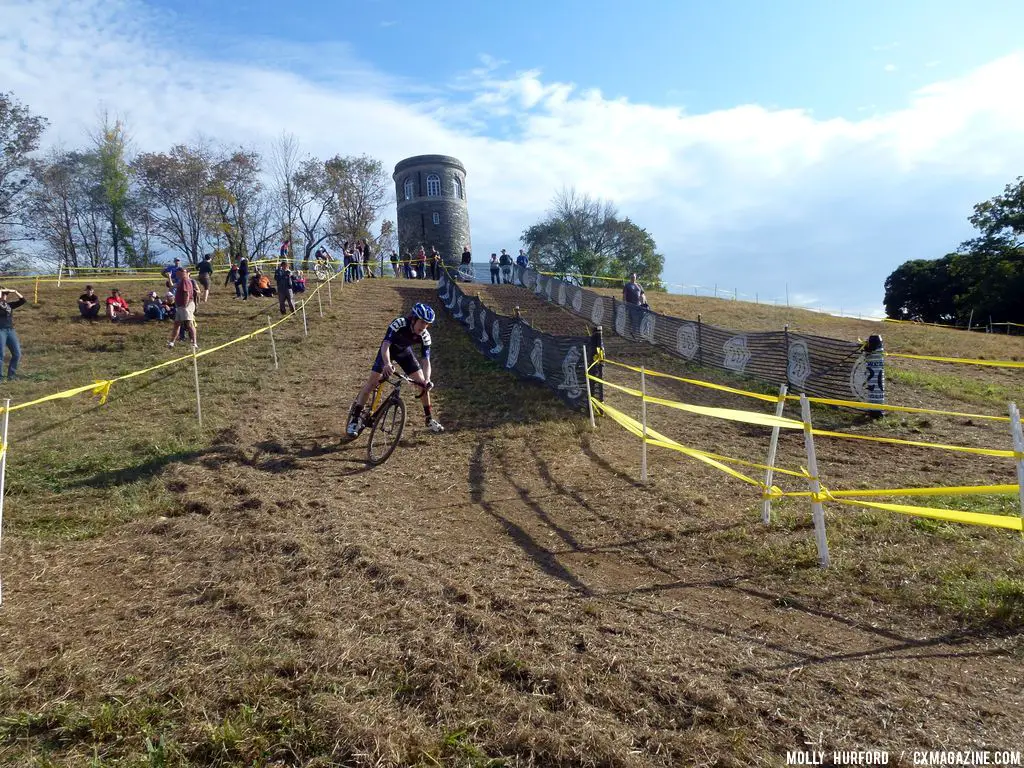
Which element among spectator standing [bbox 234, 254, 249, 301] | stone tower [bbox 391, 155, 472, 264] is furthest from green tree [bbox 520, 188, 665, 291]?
spectator standing [bbox 234, 254, 249, 301]

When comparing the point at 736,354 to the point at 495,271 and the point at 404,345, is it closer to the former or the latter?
the point at 404,345

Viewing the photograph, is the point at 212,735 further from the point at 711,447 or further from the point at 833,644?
the point at 711,447

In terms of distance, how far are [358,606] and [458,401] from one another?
26.2ft

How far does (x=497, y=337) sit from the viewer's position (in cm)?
1562

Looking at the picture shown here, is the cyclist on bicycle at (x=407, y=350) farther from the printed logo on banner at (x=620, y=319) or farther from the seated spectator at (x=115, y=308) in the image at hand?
the seated spectator at (x=115, y=308)

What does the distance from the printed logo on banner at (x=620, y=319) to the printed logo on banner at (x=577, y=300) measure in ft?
11.3

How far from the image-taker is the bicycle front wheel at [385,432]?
27.1 feet

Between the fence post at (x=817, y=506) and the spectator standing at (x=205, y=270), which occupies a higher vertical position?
the spectator standing at (x=205, y=270)

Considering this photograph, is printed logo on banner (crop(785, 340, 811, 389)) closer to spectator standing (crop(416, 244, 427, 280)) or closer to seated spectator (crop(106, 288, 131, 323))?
seated spectator (crop(106, 288, 131, 323))

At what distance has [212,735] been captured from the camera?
9.55 ft

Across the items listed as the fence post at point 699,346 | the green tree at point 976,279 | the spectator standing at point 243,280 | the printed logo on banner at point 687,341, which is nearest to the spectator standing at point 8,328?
the spectator standing at point 243,280

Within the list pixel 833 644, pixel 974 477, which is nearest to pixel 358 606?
pixel 833 644

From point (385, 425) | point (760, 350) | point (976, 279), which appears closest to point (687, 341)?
point (760, 350)

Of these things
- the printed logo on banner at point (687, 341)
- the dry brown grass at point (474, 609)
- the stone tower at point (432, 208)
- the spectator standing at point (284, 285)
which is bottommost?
the dry brown grass at point (474, 609)
